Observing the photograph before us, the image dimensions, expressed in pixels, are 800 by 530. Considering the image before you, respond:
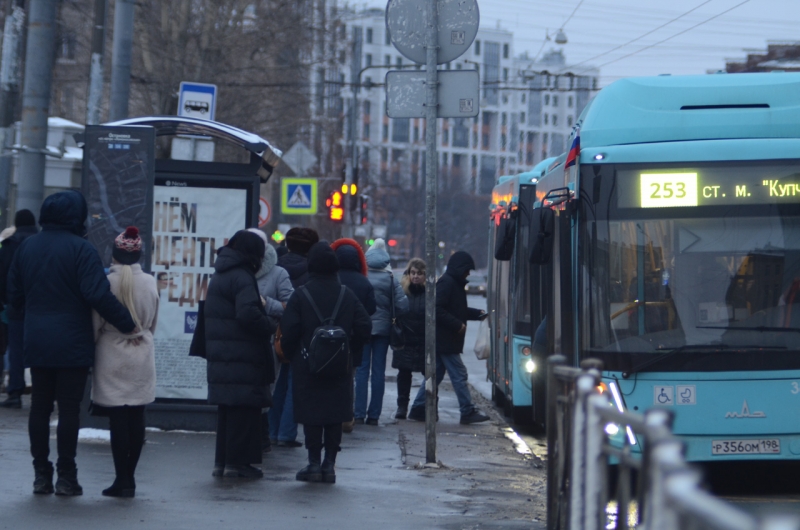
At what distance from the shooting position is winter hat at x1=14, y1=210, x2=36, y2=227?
461 inches

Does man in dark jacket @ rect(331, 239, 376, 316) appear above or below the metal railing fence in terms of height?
above

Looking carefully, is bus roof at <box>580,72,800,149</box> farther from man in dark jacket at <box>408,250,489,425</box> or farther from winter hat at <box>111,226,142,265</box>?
man in dark jacket at <box>408,250,489,425</box>

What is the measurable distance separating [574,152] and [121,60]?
7.17m

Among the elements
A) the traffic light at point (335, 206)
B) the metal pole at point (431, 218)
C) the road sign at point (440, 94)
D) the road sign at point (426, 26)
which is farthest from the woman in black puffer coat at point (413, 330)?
the traffic light at point (335, 206)

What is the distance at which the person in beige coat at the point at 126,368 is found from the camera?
24.1ft

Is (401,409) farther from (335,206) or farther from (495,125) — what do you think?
(495,125)

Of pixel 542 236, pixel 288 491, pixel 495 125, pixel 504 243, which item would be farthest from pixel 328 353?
pixel 495 125

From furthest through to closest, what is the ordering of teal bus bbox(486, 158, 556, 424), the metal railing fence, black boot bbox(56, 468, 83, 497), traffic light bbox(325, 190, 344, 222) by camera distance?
traffic light bbox(325, 190, 344, 222)
teal bus bbox(486, 158, 556, 424)
black boot bbox(56, 468, 83, 497)
the metal railing fence

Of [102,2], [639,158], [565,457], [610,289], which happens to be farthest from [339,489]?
[102,2]

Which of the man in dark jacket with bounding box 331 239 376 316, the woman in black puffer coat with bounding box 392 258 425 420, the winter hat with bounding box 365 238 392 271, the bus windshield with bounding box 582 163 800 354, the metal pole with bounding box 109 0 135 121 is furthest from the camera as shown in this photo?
the metal pole with bounding box 109 0 135 121

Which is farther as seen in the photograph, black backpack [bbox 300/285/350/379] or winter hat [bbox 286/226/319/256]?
winter hat [bbox 286/226/319/256]

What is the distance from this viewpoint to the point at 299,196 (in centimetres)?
2366

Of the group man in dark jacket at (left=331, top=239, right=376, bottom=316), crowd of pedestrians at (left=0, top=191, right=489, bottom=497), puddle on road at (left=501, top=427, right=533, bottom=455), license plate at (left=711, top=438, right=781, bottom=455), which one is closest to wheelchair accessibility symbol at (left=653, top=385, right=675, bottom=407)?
license plate at (left=711, top=438, right=781, bottom=455)

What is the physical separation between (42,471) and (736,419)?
4.40 meters
